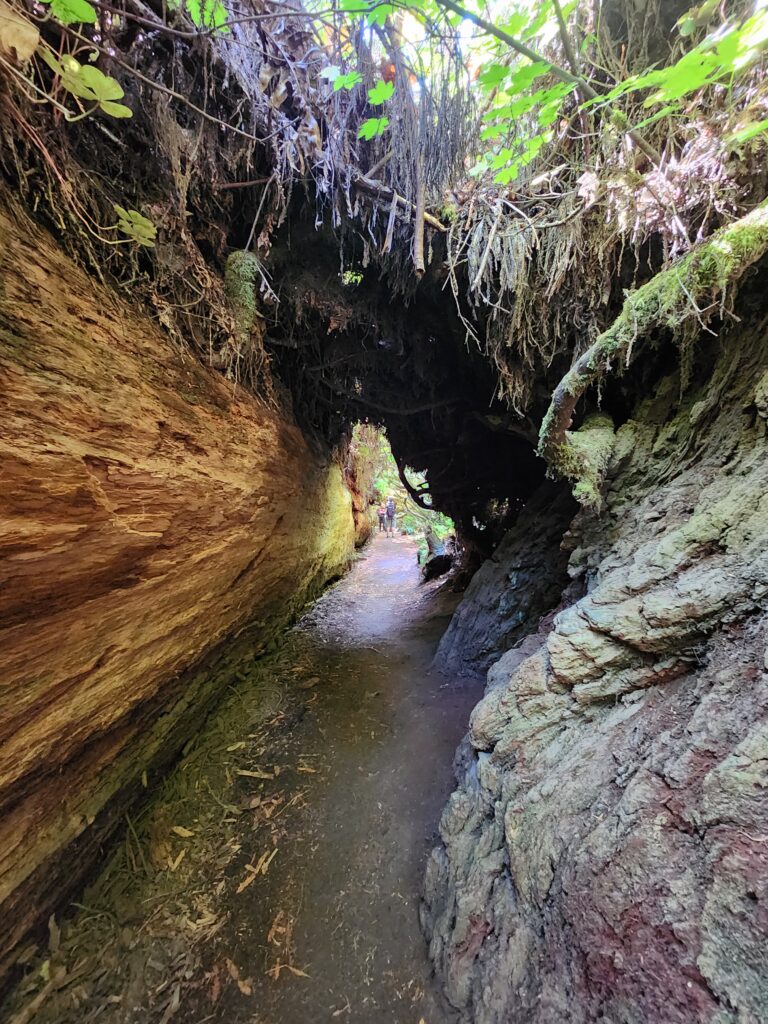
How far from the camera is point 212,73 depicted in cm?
241

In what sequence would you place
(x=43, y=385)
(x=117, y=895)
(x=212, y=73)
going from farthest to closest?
(x=117, y=895)
(x=212, y=73)
(x=43, y=385)

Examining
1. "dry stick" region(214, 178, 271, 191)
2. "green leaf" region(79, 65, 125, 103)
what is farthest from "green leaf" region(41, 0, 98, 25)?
"dry stick" region(214, 178, 271, 191)

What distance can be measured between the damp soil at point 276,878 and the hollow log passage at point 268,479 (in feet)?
0.08

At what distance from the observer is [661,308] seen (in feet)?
8.68

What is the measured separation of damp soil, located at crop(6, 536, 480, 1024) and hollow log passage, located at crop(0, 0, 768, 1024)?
2 cm

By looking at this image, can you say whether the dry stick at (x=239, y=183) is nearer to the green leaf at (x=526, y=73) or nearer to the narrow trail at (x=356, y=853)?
the green leaf at (x=526, y=73)

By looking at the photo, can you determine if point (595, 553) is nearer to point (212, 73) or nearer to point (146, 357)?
point (146, 357)

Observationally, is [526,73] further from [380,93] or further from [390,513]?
[390,513]

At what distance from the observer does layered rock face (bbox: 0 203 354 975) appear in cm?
177

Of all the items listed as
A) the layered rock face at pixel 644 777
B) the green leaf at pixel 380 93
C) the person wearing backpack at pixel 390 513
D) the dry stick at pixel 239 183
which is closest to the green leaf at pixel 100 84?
the dry stick at pixel 239 183

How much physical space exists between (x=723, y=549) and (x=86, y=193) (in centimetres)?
415

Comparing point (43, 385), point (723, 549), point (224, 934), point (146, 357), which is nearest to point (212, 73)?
point (146, 357)

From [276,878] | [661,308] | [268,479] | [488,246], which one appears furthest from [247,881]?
[488,246]

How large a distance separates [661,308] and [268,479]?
12.9 ft
